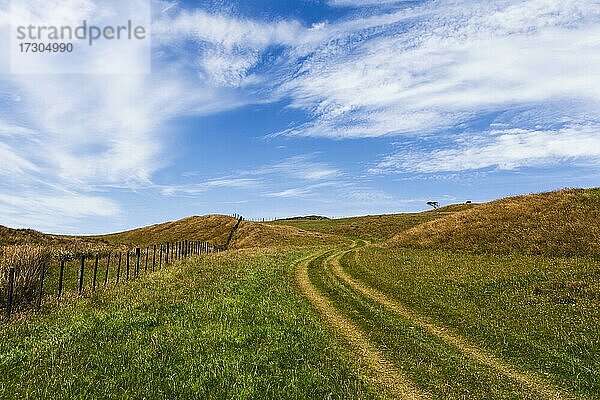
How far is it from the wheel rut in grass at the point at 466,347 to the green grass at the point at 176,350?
4230 millimetres

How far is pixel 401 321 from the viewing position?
1814 centimetres

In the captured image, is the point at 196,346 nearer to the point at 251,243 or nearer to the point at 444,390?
the point at 444,390

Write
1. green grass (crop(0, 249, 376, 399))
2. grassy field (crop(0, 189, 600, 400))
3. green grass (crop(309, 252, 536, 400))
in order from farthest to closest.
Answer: grassy field (crop(0, 189, 600, 400)), green grass (crop(309, 252, 536, 400)), green grass (crop(0, 249, 376, 399))

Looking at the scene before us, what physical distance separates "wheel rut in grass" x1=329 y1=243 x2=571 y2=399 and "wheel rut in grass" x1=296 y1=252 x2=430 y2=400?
2.81 metres

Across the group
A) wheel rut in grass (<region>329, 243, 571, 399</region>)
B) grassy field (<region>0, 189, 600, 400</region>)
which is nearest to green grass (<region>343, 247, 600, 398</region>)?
grassy field (<region>0, 189, 600, 400</region>)

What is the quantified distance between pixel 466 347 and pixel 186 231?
308 feet

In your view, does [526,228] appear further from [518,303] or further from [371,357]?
[371,357]

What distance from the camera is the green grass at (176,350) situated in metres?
11.2

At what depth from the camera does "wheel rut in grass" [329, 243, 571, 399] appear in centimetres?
1152

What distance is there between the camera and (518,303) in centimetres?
2055

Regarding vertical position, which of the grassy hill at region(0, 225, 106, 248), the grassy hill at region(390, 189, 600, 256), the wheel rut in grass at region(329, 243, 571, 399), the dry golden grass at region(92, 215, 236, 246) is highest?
the dry golden grass at region(92, 215, 236, 246)

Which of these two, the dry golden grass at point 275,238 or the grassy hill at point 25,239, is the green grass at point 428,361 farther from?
the dry golden grass at point 275,238

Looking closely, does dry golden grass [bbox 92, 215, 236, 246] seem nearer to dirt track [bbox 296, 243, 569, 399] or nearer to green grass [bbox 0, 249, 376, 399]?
dirt track [bbox 296, 243, 569, 399]

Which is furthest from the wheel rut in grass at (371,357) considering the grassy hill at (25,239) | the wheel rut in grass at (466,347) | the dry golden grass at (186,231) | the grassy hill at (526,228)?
the dry golden grass at (186,231)
